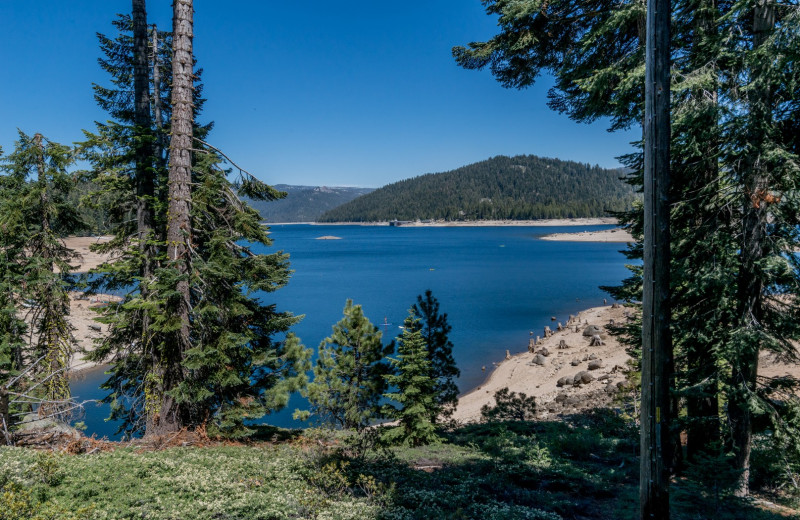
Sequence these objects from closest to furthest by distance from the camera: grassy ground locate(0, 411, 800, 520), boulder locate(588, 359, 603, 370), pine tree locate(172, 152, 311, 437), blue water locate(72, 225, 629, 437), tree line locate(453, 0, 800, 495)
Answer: grassy ground locate(0, 411, 800, 520) < tree line locate(453, 0, 800, 495) < pine tree locate(172, 152, 311, 437) < boulder locate(588, 359, 603, 370) < blue water locate(72, 225, 629, 437)

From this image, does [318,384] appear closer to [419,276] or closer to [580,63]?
[580,63]

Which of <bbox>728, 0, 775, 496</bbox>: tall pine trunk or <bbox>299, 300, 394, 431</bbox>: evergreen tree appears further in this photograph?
<bbox>299, 300, 394, 431</bbox>: evergreen tree

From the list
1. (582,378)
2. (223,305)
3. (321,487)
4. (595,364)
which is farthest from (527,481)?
(595,364)

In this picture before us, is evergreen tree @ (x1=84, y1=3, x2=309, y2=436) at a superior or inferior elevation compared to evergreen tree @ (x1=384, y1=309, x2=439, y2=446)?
superior

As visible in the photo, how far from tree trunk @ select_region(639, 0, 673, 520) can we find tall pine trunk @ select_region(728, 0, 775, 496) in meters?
3.54

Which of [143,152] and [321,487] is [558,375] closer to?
[321,487]

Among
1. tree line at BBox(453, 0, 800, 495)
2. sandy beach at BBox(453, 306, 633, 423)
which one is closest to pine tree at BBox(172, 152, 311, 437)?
tree line at BBox(453, 0, 800, 495)

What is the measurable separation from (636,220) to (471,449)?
6.57 m

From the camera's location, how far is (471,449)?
10.1 m

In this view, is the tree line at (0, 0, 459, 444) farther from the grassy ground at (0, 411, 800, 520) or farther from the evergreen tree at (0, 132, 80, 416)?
the grassy ground at (0, 411, 800, 520)

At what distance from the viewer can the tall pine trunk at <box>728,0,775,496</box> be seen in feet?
19.3

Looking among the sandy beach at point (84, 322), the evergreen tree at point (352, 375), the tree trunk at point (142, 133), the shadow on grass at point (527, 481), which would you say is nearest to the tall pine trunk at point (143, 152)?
the tree trunk at point (142, 133)

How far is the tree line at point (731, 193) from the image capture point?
586cm

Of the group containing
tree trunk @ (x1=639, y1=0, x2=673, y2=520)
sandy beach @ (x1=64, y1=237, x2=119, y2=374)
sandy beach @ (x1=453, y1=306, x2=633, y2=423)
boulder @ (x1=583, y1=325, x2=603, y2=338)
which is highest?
tree trunk @ (x1=639, y1=0, x2=673, y2=520)
